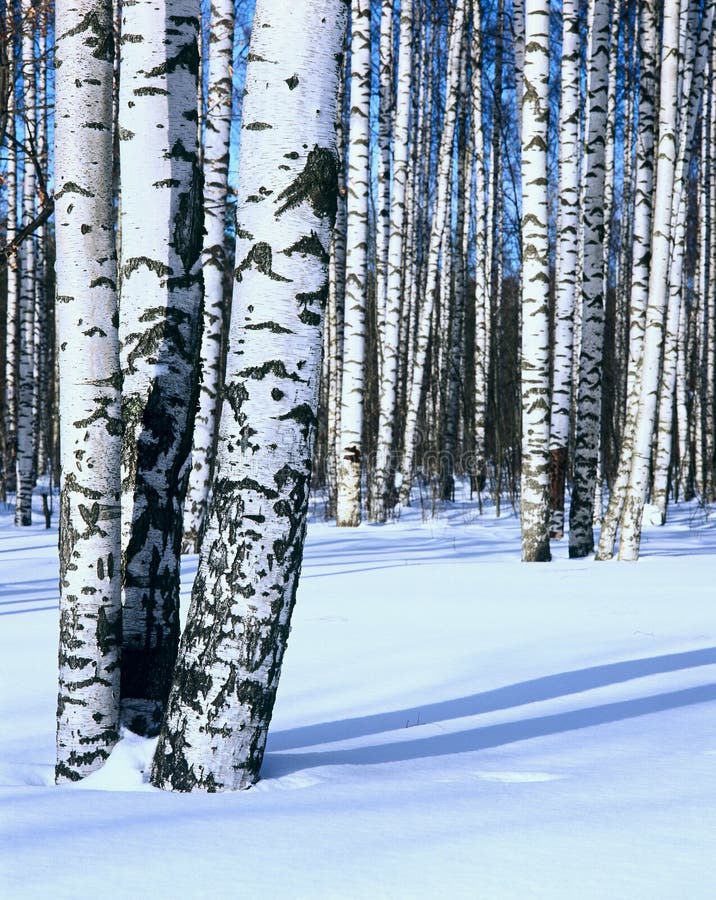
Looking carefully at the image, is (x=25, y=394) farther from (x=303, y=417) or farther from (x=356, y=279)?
(x=303, y=417)

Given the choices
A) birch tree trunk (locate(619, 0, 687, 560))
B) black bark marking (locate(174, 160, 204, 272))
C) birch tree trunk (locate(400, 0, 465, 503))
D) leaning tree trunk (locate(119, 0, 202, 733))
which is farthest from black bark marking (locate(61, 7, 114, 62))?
birch tree trunk (locate(400, 0, 465, 503))

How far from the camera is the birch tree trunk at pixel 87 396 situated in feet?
8.32

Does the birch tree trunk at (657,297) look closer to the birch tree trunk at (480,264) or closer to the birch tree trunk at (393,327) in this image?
the birch tree trunk at (393,327)

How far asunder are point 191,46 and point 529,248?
13.8 feet

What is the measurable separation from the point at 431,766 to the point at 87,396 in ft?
4.66

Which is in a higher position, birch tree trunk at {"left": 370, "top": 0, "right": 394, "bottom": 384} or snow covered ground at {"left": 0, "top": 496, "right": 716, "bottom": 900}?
birch tree trunk at {"left": 370, "top": 0, "right": 394, "bottom": 384}

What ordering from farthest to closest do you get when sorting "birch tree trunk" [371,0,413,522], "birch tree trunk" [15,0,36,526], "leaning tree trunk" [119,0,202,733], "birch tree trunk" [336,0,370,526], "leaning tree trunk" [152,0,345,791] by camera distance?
1. "birch tree trunk" [15,0,36,526]
2. "birch tree trunk" [371,0,413,522]
3. "birch tree trunk" [336,0,370,526]
4. "leaning tree trunk" [119,0,202,733]
5. "leaning tree trunk" [152,0,345,791]

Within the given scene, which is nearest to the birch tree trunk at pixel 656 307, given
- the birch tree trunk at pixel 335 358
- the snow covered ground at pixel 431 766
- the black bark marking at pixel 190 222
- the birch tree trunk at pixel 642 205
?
the birch tree trunk at pixel 642 205

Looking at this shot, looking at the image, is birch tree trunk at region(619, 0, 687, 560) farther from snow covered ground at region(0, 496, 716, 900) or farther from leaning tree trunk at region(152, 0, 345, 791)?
leaning tree trunk at region(152, 0, 345, 791)

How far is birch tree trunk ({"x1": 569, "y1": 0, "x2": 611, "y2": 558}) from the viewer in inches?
303

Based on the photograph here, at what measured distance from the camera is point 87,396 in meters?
2.58

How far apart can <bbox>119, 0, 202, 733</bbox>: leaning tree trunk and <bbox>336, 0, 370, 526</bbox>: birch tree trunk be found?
6395 mm

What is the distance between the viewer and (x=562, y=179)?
8477 mm

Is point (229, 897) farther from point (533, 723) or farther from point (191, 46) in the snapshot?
point (191, 46)
